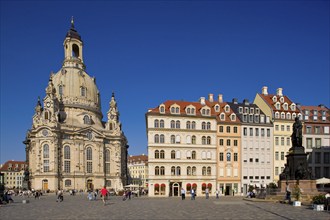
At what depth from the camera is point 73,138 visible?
102 metres

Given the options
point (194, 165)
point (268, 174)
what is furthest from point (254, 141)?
point (194, 165)

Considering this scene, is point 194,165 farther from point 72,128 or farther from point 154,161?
point 72,128

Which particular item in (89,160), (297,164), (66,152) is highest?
(297,164)

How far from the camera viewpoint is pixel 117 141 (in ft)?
363

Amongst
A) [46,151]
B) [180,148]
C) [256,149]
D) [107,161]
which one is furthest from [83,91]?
[256,149]

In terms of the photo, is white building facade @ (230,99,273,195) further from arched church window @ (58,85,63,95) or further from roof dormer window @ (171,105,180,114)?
arched church window @ (58,85,63,95)

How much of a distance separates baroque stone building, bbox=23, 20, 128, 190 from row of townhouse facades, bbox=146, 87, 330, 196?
4159 cm

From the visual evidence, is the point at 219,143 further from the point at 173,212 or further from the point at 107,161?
the point at 107,161

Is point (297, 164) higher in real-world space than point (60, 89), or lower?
lower

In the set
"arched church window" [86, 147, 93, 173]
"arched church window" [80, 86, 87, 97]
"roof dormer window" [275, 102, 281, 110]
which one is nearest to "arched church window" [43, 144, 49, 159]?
"arched church window" [86, 147, 93, 173]

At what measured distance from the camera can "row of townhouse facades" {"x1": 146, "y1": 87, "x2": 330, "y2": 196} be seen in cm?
6525

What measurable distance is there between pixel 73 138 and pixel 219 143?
161 feet

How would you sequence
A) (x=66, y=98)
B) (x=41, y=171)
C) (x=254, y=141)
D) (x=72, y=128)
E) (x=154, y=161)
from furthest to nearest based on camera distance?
1. (x=66, y=98)
2. (x=72, y=128)
3. (x=41, y=171)
4. (x=254, y=141)
5. (x=154, y=161)

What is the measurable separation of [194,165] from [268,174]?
15356 mm
